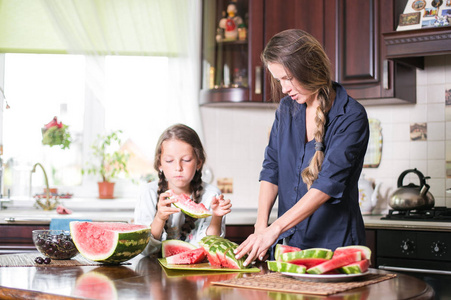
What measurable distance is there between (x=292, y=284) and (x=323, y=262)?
137mm

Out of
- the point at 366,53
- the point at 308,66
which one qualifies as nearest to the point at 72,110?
the point at 366,53

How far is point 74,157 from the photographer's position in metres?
5.05

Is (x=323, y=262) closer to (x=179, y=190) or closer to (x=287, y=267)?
(x=287, y=267)

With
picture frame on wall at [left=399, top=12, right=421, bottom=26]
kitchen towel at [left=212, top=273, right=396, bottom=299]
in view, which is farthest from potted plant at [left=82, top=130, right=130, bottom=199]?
kitchen towel at [left=212, top=273, right=396, bottom=299]

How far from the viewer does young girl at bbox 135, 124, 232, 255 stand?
104 inches

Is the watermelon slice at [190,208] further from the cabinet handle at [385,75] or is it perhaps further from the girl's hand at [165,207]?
the cabinet handle at [385,75]

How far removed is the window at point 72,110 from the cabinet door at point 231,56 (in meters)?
0.49

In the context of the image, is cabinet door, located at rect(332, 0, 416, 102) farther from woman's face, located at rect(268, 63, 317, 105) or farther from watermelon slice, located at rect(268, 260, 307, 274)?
watermelon slice, located at rect(268, 260, 307, 274)

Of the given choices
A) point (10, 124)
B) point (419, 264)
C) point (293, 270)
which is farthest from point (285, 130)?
point (10, 124)

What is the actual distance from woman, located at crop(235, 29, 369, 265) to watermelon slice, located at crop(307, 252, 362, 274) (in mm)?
374

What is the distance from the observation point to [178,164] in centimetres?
275

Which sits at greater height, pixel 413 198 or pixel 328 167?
pixel 328 167

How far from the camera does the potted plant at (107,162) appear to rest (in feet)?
16.0

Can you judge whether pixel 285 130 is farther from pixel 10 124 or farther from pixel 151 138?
pixel 10 124
